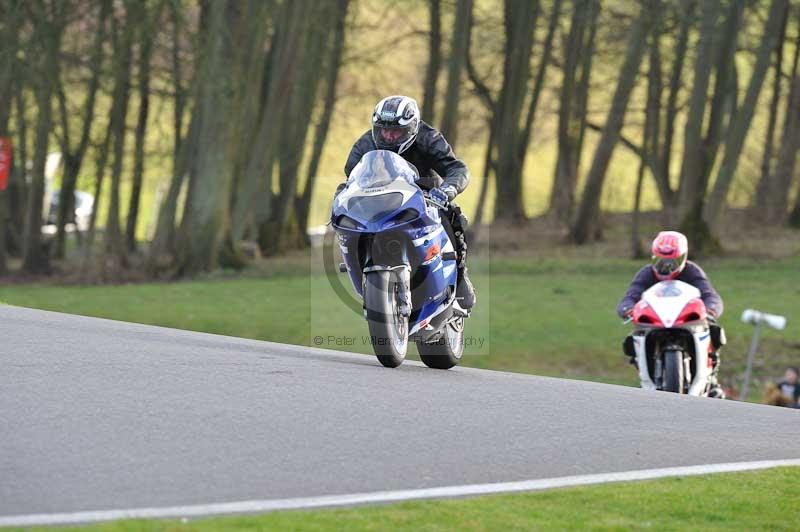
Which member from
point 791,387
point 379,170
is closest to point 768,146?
point 791,387

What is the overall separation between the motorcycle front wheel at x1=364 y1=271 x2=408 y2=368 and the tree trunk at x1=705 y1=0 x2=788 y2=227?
24956 mm

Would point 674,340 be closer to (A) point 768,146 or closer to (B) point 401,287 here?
(B) point 401,287

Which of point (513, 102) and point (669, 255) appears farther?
point (513, 102)

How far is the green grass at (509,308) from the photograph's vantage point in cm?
2519

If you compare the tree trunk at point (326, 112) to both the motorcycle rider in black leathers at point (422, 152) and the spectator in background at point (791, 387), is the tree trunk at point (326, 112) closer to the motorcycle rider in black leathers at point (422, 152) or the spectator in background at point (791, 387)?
the spectator in background at point (791, 387)

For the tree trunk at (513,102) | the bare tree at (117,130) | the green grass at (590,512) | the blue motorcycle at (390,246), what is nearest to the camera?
the green grass at (590,512)

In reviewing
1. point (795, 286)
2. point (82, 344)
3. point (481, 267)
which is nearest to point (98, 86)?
point (481, 267)

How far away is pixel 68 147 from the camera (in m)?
39.4

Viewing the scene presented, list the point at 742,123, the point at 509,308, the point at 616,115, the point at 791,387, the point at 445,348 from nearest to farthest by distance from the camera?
the point at 445,348
the point at 791,387
the point at 509,308
the point at 742,123
the point at 616,115

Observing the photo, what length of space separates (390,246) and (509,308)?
60.9 ft

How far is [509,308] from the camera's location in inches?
1187

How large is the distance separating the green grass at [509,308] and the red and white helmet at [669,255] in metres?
7.18

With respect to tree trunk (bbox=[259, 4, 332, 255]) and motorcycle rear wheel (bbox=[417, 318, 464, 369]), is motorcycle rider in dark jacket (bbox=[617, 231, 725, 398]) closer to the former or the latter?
motorcycle rear wheel (bbox=[417, 318, 464, 369])

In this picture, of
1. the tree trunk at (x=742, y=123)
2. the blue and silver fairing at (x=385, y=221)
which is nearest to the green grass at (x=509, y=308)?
the tree trunk at (x=742, y=123)
